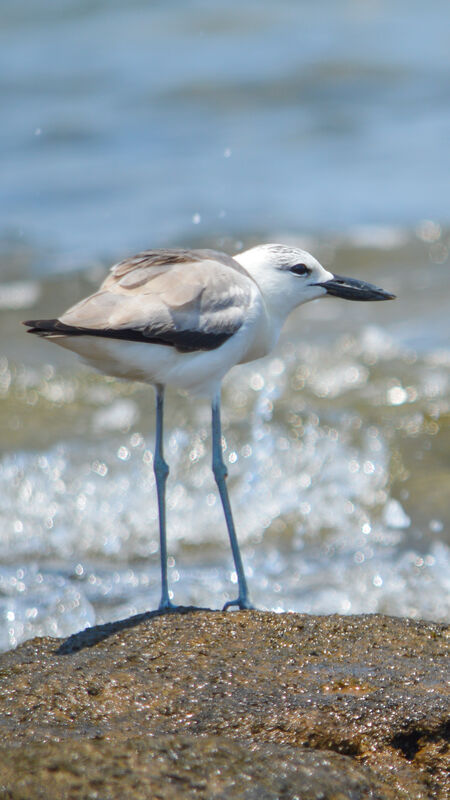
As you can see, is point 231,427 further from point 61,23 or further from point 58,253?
point 61,23

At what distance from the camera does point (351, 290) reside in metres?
5.06

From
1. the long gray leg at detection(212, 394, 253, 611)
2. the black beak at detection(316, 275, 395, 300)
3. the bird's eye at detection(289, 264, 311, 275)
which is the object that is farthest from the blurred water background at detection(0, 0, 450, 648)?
the bird's eye at detection(289, 264, 311, 275)

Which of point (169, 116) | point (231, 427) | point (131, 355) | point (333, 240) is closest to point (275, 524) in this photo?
point (231, 427)

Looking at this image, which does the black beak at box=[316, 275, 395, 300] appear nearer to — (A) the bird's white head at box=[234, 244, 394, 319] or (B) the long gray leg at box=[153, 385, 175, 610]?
(A) the bird's white head at box=[234, 244, 394, 319]

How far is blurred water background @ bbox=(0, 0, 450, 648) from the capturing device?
6.86 m

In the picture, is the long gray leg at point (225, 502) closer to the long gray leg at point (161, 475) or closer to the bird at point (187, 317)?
the bird at point (187, 317)

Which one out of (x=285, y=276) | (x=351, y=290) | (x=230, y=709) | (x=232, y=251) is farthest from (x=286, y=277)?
(x=232, y=251)

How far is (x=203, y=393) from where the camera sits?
15.7 ft

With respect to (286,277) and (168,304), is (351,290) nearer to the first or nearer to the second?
(286,277)

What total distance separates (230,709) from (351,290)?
2374 mm

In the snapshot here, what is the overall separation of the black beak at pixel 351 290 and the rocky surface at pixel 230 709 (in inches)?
63.3

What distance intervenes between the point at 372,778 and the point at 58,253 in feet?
36.6

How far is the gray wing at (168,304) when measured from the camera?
4.30 m

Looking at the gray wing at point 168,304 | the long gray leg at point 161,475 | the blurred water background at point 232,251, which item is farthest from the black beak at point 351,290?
the blurred water background at point 232,251
